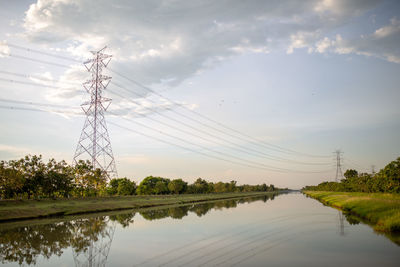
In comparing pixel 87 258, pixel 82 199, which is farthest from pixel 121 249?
pixel 82 199

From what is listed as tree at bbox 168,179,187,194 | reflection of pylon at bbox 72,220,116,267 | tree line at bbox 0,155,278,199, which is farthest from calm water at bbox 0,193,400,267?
tree at bbox 168,179,187,194

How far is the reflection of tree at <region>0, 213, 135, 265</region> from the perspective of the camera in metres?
18.8

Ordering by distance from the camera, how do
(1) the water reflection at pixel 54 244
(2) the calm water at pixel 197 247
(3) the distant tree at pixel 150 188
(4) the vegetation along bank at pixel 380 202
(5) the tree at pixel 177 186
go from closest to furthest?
(2) the calm water at pixel 197 247 → (1) the water reflection at pixel 54 244 → (4) the vegetation along bank at pixel 380 202 → (3) the distant tree at pixel 150 188 → (5) the tree at pixel 177 186

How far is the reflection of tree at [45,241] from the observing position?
18808 mm

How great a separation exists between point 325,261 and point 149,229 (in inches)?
736

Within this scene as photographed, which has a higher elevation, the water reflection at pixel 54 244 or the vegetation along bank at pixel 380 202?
the vegetation along bank at pixel 380 202

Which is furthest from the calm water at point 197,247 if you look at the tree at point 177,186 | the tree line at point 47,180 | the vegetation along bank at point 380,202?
the tree at point 177,186

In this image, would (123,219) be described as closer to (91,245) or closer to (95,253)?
(91,245)

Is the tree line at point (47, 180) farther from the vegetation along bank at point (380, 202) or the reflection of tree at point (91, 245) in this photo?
the vegetation along bank at point (380, 202)

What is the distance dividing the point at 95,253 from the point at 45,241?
669 centimetres

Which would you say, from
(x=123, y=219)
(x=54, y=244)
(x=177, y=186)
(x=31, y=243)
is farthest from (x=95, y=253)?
(x=177, y=186)

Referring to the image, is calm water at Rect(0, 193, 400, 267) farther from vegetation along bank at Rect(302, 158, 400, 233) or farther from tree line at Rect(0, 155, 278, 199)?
tree line at Rect(0, 155, 278, 199)

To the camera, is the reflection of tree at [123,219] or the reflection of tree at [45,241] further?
the reflection of tree at [123,219]

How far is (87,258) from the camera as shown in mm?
17891
